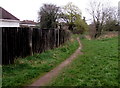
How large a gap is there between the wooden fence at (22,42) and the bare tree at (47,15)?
24721 mm

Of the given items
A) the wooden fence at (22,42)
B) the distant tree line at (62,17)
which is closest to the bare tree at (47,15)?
the distant tree line at (62,17)

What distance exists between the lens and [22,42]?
23.5 ft

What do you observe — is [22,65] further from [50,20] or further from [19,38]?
[50,20]

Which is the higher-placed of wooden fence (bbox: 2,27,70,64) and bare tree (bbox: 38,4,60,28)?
bare tree (bbox: 38,4,60,28)

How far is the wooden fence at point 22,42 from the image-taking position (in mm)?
6246

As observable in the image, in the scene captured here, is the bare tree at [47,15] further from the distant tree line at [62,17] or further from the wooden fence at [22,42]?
the wooden fence at [22,42]

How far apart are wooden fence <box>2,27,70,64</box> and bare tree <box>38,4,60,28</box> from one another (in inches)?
973

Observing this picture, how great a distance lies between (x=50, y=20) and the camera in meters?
35.1

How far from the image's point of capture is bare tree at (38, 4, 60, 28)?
3459 cm

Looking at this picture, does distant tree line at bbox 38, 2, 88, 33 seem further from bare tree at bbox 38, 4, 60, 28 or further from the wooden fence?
the wooden fence

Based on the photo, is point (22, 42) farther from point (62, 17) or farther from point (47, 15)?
point (62, 17)

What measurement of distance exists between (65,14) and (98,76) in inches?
1478

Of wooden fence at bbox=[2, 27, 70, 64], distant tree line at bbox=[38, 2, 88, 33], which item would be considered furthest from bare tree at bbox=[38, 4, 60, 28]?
wooden fence at bbox=[2, 27, 70, 64]

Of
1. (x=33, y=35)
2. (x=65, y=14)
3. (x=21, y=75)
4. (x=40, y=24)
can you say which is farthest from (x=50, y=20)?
(x=21, y=75)
